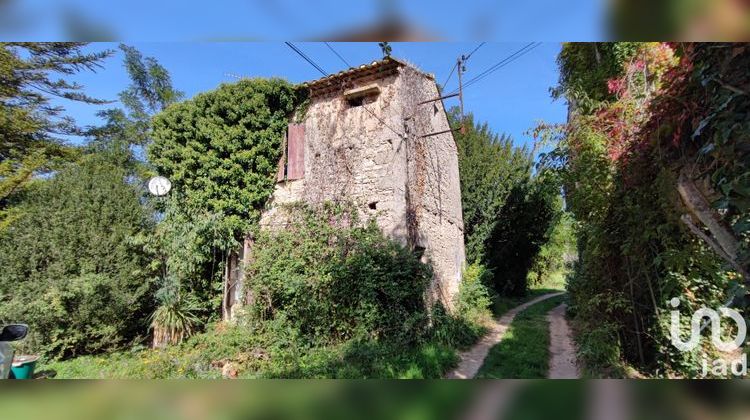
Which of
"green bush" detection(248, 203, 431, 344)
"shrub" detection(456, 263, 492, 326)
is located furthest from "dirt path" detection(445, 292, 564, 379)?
"green bush" detection(248, 203, 431, 344)

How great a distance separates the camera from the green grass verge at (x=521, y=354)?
595 centimetres

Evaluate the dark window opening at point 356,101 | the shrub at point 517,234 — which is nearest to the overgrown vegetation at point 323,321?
the dark window opening at point 356,101

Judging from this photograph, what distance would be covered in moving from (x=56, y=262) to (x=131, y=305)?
1.85 metres

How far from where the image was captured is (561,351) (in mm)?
7391

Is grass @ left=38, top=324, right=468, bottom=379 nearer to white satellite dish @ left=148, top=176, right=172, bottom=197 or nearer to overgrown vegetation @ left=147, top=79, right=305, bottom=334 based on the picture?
overgrown vegetation @ left=147, top=79, right=305, bottom=334

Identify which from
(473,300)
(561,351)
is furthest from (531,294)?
(561,351)

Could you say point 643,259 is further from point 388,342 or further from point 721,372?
point 388,342

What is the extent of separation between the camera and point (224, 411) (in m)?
0.71

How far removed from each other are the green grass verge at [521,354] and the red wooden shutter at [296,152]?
6.16 m

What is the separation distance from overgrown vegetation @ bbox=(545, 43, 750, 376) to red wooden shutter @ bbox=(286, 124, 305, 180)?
5.94 m

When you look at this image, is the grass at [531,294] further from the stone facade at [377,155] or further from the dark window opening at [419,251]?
the dark window opening at [419,251]

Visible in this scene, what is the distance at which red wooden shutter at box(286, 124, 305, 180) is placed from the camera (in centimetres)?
974

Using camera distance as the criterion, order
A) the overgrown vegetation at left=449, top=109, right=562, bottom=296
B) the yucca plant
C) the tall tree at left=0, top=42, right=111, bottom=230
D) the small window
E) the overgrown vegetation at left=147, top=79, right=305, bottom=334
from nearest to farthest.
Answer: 1. the tall tree at left=0, top=42, right=111, bottom=230
2. the yucca plant
3. the small window
4. the overgrown vegetation at left=147, top=79, right=305, bottom=334
5. the overgrown vegetation at left=449, top=109, right=562, bottom=296

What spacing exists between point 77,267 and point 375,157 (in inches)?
287
